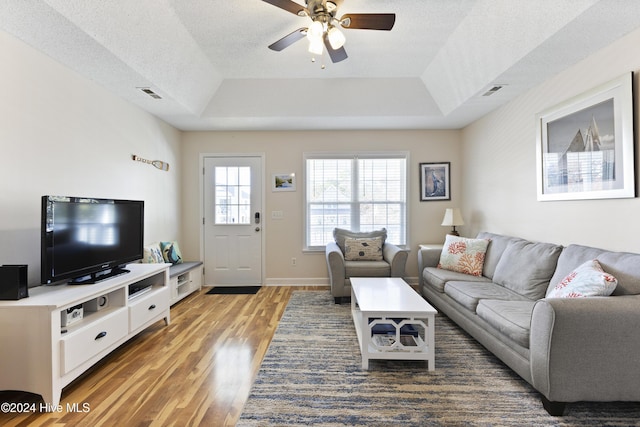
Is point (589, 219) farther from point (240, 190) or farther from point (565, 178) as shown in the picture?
point (240, 190)

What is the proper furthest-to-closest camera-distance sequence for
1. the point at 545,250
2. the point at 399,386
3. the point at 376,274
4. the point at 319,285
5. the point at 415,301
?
the point at 319,285 → the point at 376,274 → the point at 545,250 → the point at 415,301 → the point at 399,386

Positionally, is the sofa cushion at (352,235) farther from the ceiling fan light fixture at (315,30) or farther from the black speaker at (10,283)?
the black speaker at (10,283)

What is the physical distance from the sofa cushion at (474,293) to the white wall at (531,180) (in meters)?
0.71

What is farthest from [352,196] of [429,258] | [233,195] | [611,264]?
[611,264]

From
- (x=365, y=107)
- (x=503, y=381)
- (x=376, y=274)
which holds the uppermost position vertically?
(x=365, y=107)

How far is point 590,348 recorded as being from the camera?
5.06ft

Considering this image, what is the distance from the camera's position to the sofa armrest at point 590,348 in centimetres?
154

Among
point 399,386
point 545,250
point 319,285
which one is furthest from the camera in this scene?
point 319,285

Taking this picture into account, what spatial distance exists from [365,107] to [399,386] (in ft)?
10.0

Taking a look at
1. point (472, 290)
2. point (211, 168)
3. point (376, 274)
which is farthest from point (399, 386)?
point (211, 168)

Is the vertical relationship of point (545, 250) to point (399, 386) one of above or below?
above

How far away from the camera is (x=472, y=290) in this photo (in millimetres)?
2549

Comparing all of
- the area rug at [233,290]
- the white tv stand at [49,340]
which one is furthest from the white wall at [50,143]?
the area rug at [233,290]

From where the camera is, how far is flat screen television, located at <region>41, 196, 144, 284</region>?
194cm
